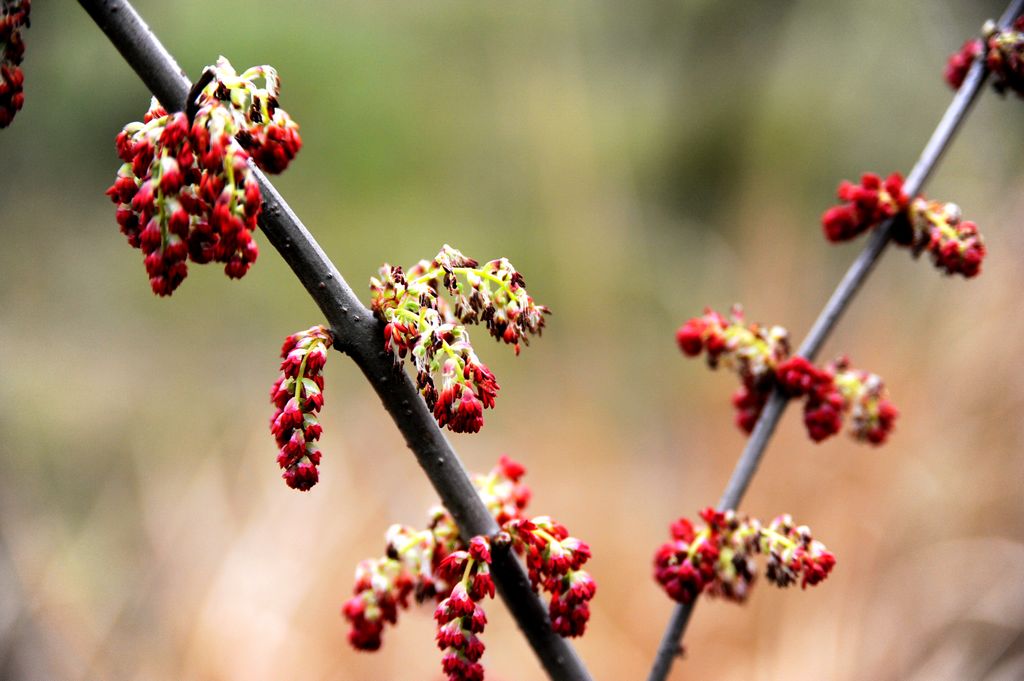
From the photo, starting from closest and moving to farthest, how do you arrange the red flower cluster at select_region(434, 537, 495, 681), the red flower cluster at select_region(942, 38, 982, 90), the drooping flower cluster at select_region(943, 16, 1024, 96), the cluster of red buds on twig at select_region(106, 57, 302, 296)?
the cluster of red buds on twig at select_region(106, 57, 302, 296) < the red flower cluster at select_region(434, 537, 495, 681) < the drooping flower cluster at select_region(943, 16, 1024, 96) < the red flower cluster at select_region(942, 38, 982, 90)

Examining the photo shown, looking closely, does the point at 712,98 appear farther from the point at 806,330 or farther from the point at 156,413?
the point at 156,413

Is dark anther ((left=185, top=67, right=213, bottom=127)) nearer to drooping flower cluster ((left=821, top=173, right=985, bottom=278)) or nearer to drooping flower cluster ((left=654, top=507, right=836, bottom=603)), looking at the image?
drooping flower cluster ((left=654, top=507, right=836, bottom=603))

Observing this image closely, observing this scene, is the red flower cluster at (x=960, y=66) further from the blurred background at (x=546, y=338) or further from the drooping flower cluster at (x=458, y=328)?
the blurred background at (x=546, y=338)

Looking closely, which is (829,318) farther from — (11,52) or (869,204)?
(11,52)

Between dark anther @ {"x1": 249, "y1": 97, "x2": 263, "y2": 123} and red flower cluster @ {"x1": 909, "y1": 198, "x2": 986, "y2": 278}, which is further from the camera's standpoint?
red flower cluster @ {"x1": 909, "y1": 198, "x2": 986, "y2": 278}

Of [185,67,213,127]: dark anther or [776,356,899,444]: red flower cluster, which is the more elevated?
[185,67,213,127]: dark anther

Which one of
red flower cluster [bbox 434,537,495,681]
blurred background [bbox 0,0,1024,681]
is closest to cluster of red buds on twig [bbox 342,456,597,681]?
red flower cluster [bbox 434,537,495,681]

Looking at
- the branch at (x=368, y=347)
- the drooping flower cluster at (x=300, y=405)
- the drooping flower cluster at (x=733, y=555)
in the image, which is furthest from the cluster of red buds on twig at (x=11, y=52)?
the drooping flower cluster at (x=733, y=555)

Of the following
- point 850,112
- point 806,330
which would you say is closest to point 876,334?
point 806,330
